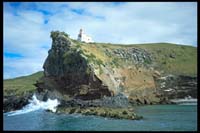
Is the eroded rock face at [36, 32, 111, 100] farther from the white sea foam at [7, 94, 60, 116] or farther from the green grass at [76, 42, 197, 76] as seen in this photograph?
the green grass at [76, 42, 197, 76]

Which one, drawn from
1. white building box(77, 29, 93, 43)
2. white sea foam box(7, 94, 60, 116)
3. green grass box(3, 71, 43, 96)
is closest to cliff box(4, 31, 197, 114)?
white sea foam box(7, 94, 60, 116)

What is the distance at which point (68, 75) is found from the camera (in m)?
52.8

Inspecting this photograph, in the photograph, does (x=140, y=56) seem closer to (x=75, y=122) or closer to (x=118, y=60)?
(x=118, y=60)

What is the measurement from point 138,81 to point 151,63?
10.9m

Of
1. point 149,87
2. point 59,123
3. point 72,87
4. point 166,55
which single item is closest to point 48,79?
point 72,87

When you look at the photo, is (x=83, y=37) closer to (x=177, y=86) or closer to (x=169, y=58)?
(x=177, y=86)

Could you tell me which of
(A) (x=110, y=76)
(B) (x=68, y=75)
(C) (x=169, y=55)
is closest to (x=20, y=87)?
(C) (x=169, y=55)

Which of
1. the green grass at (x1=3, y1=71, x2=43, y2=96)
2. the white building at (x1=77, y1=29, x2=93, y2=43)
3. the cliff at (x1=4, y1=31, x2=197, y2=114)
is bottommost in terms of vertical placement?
the green grass at (x1=3, y1=71, x2=43, y2=96)

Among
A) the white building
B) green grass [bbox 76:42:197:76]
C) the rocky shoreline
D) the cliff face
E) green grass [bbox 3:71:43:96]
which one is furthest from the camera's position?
green grass [bbox 3:71:43:96]

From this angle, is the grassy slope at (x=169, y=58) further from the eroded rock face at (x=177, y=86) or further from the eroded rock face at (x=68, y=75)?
the eroded rock face at (x=68, y=75)

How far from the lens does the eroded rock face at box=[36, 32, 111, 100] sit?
50594mm

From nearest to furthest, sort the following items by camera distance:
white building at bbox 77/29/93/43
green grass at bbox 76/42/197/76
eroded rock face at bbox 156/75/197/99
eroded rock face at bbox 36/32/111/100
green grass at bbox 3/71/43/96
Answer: eroded rock face at bbox 36/32/111/100 → eroded rock face at bbox 156/75/197/99 → white building at bbox 77/29/93/43 → green grass at bbox 76/42/197/76 → green grass at bbox 3/71/43/96

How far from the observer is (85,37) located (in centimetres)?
7212

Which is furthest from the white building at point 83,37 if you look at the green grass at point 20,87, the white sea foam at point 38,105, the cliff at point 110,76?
the white sea foam at point 38,105
